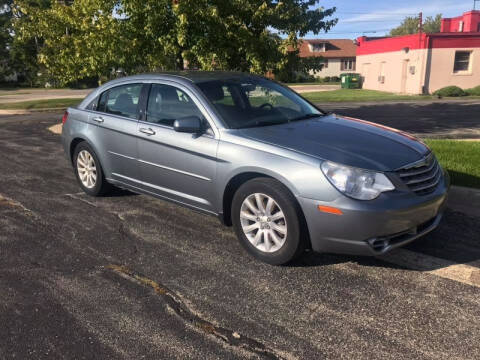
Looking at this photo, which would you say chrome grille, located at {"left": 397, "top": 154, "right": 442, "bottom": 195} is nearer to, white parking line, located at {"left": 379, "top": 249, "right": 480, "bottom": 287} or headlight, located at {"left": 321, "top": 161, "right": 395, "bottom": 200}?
headlight, located at {"left": 321, "top": 161, "right": 395, "bottom": 200}

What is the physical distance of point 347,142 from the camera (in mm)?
3998

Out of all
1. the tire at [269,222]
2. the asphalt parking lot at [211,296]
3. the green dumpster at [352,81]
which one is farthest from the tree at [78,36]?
the green dumpster at [352,81]

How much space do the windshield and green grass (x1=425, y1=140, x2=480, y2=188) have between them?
8.04ft

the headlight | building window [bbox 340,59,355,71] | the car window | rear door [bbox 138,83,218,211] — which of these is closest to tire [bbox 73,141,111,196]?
the car window

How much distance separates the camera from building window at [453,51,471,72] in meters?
29.1

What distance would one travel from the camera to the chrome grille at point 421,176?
3693 mm

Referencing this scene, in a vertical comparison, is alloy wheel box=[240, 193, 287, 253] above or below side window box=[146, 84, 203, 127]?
below

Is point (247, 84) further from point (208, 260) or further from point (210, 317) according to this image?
point (210, 317)

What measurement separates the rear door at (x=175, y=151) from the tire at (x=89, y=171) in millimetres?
1051

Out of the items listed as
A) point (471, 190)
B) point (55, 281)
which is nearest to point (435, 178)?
point (471, 190)

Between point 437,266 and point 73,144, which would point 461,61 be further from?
point 437,266

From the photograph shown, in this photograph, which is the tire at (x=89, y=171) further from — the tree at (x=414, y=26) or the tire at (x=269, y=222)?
the tree at (x=414, y=26)

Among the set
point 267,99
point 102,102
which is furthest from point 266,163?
point 102,102

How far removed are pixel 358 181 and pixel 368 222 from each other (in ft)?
1.09
